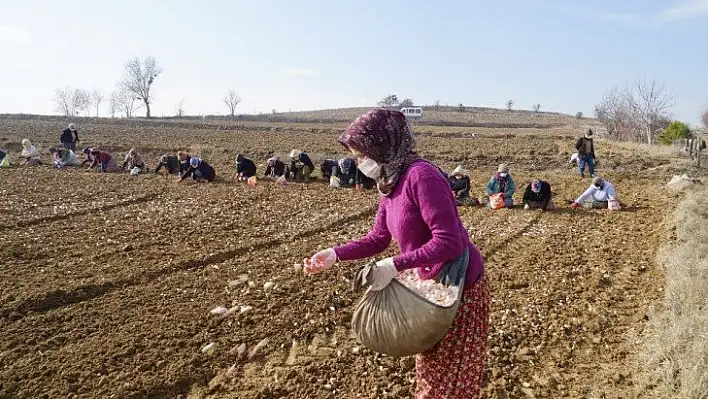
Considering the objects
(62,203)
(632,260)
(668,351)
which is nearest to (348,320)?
(668,351)

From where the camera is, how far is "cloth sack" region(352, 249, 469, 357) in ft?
6.40

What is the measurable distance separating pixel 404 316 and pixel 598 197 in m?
9.35

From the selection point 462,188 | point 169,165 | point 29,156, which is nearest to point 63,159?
point 29,156

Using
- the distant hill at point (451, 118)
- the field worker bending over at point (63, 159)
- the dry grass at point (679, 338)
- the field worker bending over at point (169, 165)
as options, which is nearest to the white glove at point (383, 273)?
the dry grass at point (679, 338)

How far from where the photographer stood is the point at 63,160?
15.2 m

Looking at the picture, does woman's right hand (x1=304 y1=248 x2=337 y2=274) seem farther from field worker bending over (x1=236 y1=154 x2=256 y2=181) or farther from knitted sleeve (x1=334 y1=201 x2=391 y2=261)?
field worker bending over (x1=236 y1=154 x2=256 y2=181)

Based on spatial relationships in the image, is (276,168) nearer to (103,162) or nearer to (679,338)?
(103,162)

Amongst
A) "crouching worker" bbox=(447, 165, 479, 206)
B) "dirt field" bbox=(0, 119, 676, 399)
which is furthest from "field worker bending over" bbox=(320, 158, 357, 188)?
"crouching worker" bbox=(447, 165, 479, 206)

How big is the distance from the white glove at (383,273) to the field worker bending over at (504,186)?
8.81 metres

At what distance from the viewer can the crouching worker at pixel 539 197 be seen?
10.1 m

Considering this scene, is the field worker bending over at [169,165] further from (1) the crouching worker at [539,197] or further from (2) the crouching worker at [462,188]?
(1) the crouching worker at [539,197]

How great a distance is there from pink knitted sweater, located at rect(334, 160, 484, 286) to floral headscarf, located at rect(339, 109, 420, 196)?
0.05 metres

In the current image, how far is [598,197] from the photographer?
10.1 m

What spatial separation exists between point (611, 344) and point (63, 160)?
1535cm
